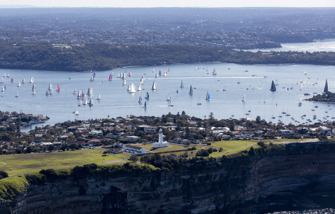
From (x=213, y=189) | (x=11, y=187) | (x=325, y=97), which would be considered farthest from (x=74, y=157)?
(x=325, y=97)

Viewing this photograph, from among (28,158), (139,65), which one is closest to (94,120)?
(28,158)

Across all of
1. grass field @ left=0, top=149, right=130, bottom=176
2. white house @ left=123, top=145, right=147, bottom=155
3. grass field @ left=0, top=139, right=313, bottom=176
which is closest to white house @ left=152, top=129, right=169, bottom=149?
grass field @ left=0, top=139, right=313, bottom=176

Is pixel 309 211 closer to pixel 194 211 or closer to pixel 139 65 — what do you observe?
→ pixel 194 211

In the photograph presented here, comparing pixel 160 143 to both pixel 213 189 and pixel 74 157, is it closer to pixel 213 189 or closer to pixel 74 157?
pixel 213 189

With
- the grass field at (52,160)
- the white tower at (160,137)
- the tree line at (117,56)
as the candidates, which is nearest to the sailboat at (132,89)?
the tree line at (117,56)

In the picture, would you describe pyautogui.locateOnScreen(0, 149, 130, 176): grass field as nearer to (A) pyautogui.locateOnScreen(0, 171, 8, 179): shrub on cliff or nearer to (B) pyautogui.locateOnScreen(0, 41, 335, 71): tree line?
(A) pyautogui.locateOnScreen(0, 171, 8, 179): shrub on cliff

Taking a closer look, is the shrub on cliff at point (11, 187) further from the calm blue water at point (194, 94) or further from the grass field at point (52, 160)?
the calm blue water at point (194, 94)
